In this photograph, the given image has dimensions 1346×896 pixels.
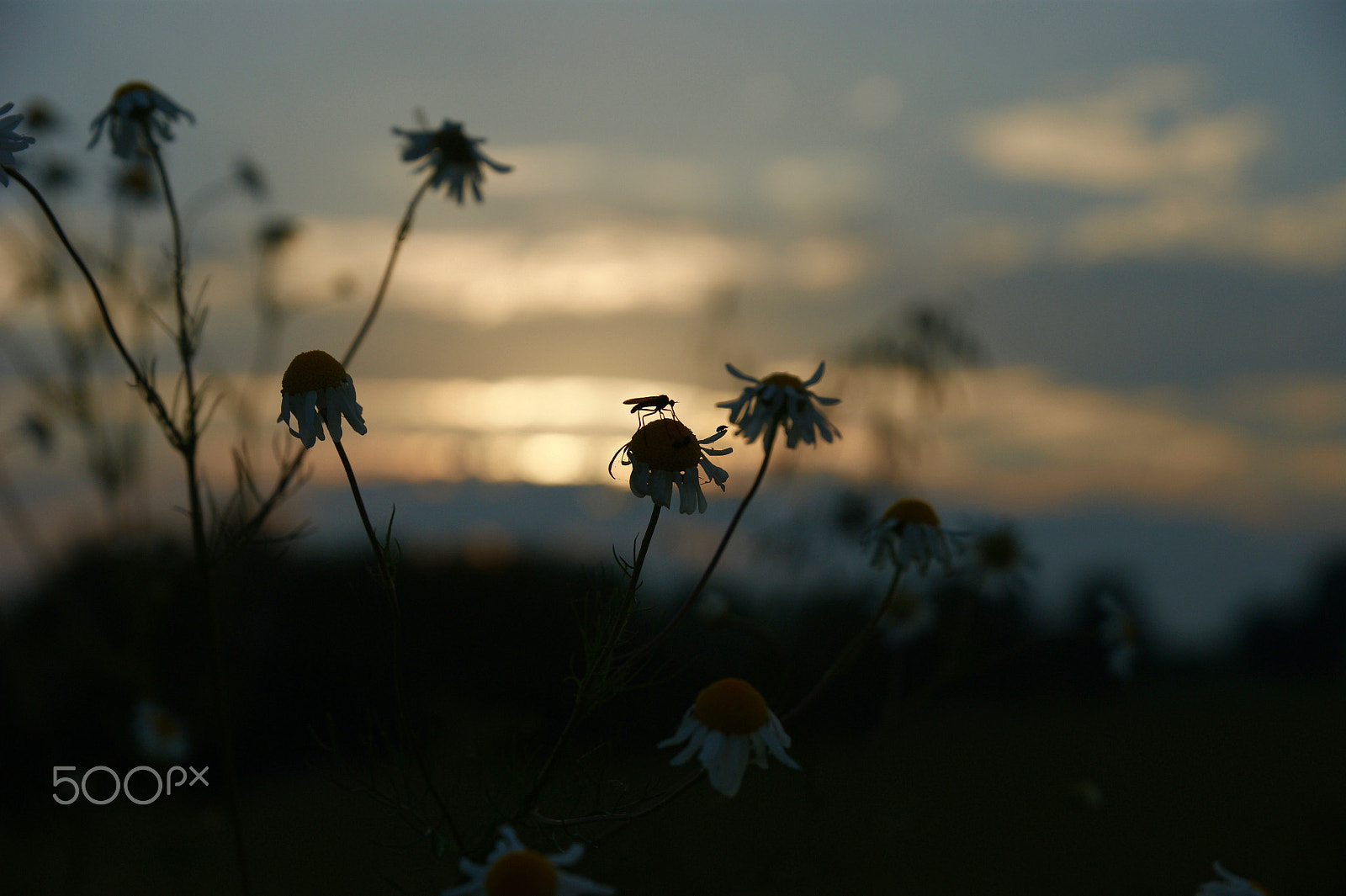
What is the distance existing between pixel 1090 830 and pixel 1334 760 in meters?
2.00

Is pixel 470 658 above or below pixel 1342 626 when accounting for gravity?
below

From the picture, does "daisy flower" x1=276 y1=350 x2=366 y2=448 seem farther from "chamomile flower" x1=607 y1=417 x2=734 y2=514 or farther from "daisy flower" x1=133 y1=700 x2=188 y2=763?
"daisy flower" x1=133 y1=700 x2=188 y2=763

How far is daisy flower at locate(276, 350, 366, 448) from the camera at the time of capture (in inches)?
66.1

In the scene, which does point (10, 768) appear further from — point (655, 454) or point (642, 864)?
point (655, 454)

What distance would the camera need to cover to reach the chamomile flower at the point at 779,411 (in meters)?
1.83

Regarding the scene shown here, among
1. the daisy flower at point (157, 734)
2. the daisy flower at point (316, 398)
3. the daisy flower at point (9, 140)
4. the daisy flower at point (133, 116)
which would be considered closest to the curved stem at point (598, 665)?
the daisy flower at point (316, 398)

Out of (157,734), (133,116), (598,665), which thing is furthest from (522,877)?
(157,734)

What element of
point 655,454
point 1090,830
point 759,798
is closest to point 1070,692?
point 1090,830

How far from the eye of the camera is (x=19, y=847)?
5.79 metres

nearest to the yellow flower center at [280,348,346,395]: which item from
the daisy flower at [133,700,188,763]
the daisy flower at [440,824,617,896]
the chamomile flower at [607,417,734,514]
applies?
the chamomile flower at [607,417,734,514]

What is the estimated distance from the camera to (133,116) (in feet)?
8.04

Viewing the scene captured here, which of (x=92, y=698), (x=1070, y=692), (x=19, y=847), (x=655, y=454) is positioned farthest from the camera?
(x=1070, y=692)

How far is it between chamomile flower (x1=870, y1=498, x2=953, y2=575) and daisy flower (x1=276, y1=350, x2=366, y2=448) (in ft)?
4.63

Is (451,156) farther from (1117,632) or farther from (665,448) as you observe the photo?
(1117,632)
